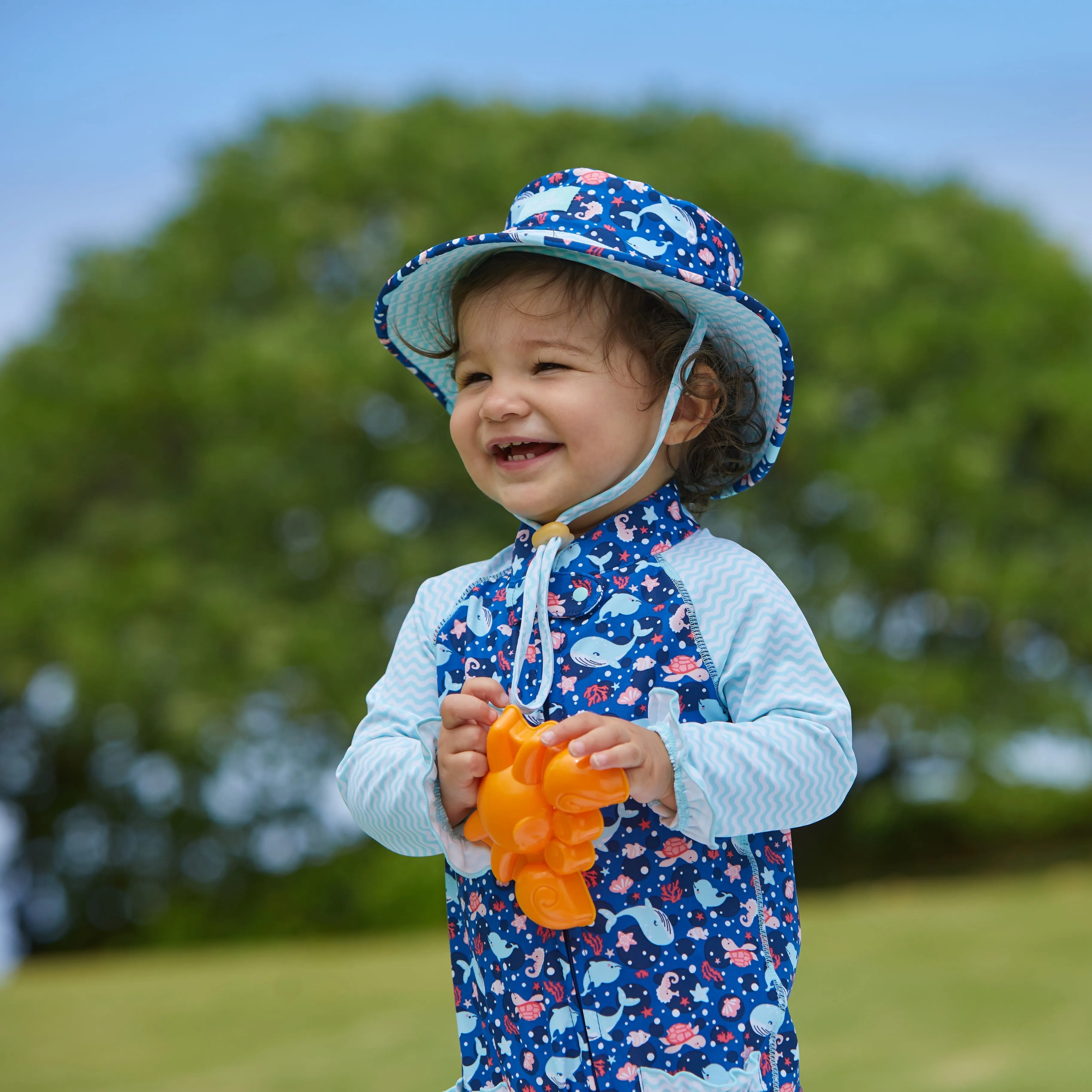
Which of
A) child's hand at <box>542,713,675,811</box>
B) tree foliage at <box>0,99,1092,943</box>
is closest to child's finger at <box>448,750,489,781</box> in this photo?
child's hand at <box>542,713,675,811</box>

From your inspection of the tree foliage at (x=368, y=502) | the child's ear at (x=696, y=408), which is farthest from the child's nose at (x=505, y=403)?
the tree foliage at (x=368, y=502)

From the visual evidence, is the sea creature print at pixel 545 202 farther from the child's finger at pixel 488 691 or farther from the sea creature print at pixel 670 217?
the child's finger at pixel 488 691

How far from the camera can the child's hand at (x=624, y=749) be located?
1651 mm

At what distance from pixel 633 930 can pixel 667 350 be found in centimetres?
82

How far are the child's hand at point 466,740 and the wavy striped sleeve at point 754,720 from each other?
233 mm

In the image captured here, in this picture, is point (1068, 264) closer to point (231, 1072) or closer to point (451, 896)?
point (231, 1072)

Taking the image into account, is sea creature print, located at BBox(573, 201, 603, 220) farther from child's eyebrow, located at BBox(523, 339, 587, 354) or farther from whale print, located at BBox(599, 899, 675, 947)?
whale print, located at BBox(599, 899, 675, 947)

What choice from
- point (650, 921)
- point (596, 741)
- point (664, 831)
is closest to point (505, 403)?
point (596, 741)

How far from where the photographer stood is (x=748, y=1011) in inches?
72.7

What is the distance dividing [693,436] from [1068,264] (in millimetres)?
9126

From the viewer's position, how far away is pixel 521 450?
2.00 metres

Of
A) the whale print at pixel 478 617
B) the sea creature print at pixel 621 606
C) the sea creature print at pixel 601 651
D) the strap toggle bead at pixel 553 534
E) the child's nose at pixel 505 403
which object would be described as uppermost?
the child's nose at pixel 505 403

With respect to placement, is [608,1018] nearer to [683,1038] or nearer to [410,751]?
[683,1038]

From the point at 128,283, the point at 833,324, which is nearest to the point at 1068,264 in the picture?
the point at 833,324
